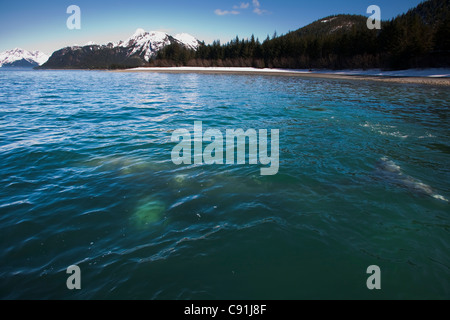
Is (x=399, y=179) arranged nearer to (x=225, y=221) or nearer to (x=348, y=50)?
(x=225, y=221)

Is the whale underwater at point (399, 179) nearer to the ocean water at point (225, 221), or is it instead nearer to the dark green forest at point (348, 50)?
the ocean water at point (225, 221)

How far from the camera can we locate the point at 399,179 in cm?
673

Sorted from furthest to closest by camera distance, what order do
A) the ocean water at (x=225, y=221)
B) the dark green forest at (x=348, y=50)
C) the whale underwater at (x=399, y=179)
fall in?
the dark green forest at (x=348, y=50) < the whale underwater at (x=399, y=179) < the ocean water at (x=225, y=221)

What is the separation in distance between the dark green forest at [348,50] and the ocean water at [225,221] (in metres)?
57.6

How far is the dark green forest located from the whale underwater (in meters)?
58.6

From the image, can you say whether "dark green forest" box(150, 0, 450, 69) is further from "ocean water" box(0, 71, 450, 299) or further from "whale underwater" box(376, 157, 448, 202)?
"whale underwater" box(376, 157, 448, 202)

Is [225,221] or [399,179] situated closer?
[225,221]

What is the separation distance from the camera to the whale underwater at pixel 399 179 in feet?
20.0

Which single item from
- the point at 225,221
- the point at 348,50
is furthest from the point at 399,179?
the point at 348,50

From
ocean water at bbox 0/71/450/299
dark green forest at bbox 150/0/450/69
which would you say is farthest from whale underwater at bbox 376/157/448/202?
dark green forest at bbox 150/0/450/69

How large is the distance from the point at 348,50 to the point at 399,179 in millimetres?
78888

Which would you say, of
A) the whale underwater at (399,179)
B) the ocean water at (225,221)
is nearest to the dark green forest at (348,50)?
the ocean water at (225,221)

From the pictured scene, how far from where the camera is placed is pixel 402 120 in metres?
13.9
